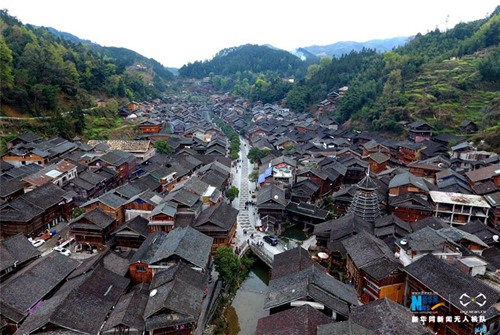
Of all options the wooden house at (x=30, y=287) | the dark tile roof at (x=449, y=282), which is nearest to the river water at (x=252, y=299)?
the dark tile roof at (x=449, y=282)

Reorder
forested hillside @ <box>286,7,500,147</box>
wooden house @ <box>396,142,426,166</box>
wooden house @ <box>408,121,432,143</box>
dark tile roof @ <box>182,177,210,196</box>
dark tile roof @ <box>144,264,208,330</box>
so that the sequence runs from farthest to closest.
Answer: forested hillside @ <box>286,7,500,147</box>
wooden house @ <box>408,121,432,143</box>
wooden house @ <box>396,142,426,166</box>
dark tile roof @ <box>182,177,210,196</box>
dark tile roof @ <box>144,264,208,330</box>

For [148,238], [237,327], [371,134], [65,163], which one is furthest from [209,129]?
[237,327]

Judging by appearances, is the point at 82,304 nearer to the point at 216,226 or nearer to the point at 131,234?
the point at 131,234

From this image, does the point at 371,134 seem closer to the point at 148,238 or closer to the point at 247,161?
the point at 247,161

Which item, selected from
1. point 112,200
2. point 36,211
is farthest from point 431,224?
point 36,211

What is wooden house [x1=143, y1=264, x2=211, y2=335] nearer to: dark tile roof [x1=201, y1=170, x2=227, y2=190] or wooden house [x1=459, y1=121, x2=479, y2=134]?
dark tile roof [x1=201, y1=170, x2=227, y2=190]

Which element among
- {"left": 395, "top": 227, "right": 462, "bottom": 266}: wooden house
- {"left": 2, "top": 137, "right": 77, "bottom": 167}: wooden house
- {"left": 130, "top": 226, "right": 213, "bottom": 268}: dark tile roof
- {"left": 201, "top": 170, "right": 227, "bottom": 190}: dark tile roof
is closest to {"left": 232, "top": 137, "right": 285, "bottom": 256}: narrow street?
{"left": 201, "top": 170, "right": 227, "bottom": 190}: dark tile roof
